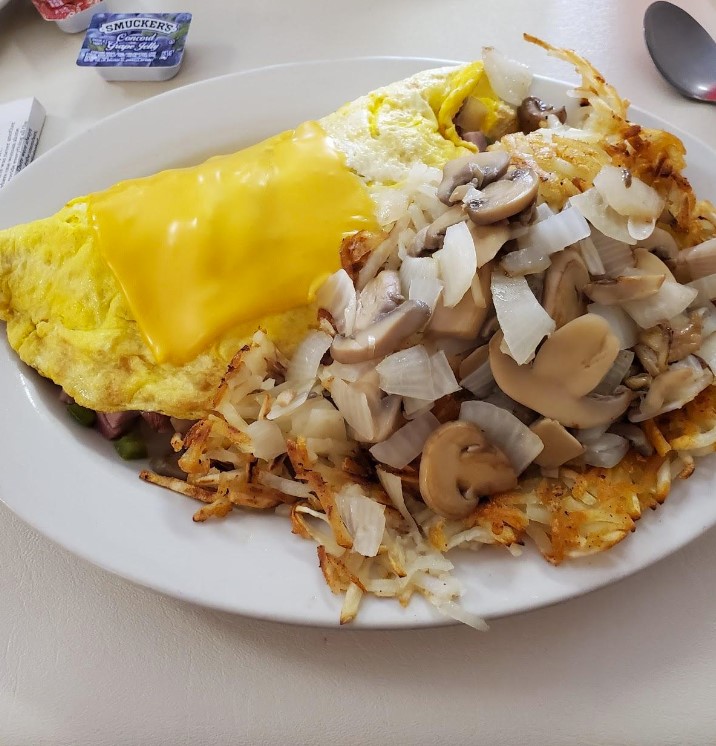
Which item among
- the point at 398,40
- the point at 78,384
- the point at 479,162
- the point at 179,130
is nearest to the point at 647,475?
the point at 479,162

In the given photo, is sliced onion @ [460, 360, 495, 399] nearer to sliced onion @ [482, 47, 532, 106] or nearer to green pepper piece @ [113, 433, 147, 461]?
green pepper piece @ [113, 433, 147, 461]

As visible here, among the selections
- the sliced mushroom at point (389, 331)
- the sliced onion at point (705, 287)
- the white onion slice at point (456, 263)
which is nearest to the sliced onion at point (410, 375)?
the sliced mushroom at point (389, 331)

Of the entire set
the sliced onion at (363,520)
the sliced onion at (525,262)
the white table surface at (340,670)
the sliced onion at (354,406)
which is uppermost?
the sliced onion at (525,262)

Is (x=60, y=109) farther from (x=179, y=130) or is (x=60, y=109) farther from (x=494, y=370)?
(x=494, y=370)

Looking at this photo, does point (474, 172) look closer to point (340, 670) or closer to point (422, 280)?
point (422, 280)

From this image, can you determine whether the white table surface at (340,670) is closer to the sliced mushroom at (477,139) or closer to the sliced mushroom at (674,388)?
the sliced mushroom at (674,388)

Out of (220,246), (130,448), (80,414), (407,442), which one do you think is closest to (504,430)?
(407,442)
